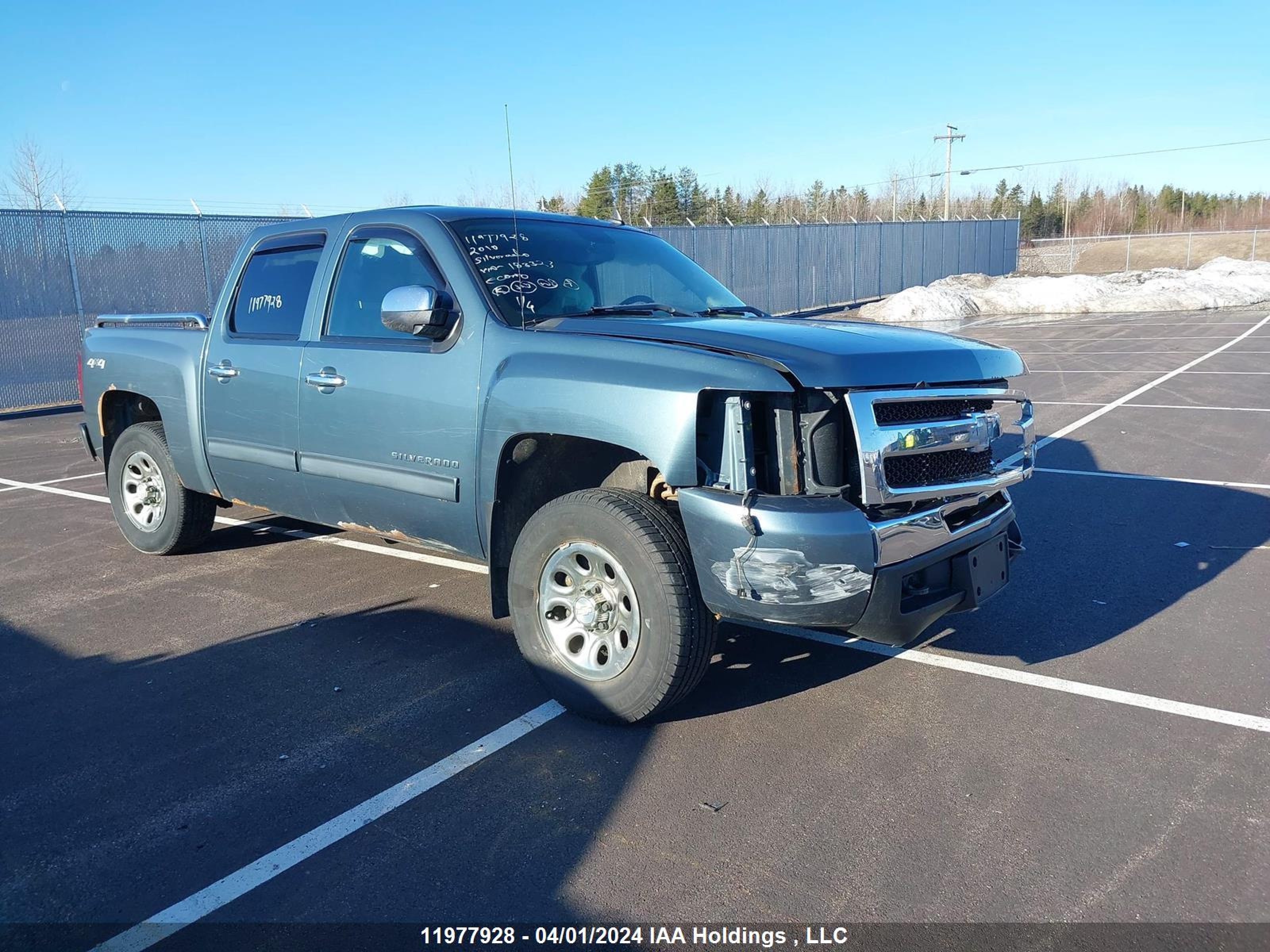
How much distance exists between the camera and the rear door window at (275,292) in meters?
5.18

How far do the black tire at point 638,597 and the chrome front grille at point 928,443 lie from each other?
2.40ft

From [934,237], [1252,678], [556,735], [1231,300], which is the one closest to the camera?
[556,735]

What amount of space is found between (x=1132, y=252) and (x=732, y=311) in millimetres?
70821

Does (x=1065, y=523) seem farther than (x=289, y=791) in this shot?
Yes

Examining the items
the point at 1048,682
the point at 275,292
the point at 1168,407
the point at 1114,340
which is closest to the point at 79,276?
the point at 275,292

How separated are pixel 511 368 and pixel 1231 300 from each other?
34.8 meters

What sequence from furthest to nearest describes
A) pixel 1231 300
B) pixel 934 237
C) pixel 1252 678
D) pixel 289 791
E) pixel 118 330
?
pixel 934 237 < pixel 1231 300 < pixel 118 330 < pixel 1252 678 < pixel 289 791

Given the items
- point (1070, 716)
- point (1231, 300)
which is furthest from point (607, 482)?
point (1231, 300)

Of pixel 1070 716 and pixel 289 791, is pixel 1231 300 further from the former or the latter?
pixel 289 791

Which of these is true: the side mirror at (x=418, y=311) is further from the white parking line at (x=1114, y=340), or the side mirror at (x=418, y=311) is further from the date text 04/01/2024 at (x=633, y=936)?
the white parking line at (x=1114, y=340)

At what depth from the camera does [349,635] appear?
489cm

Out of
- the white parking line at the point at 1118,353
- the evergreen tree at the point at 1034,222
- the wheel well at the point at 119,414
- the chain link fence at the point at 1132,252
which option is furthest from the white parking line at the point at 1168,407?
the evergreen tree at the point at 1034,222

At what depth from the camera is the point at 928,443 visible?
11.8 feet

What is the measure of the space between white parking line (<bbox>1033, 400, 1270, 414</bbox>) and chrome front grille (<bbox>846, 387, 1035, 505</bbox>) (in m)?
8.66
